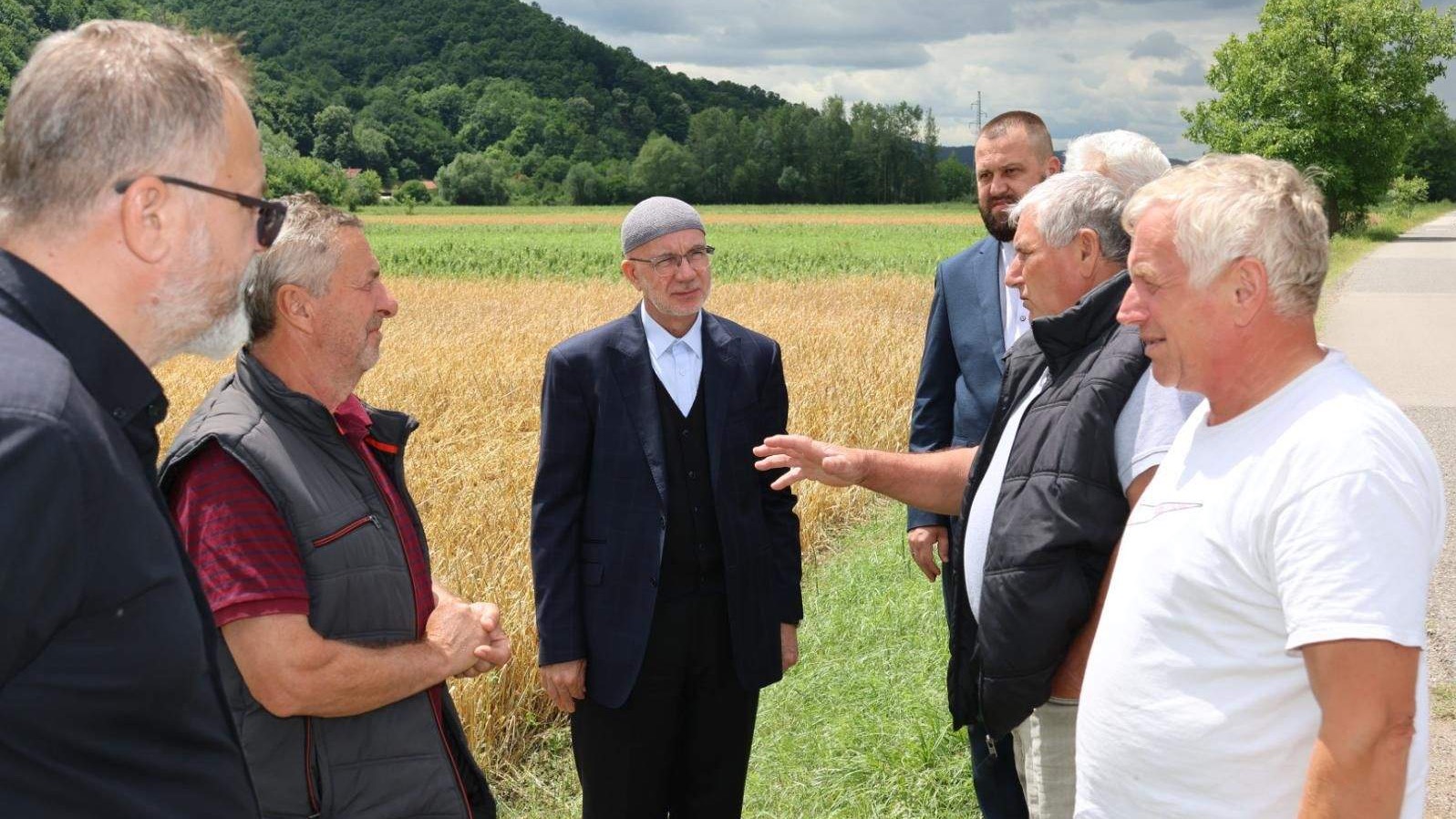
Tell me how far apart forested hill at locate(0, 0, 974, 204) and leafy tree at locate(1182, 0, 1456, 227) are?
47.8 metres

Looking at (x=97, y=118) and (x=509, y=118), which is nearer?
(x=97, y=118)

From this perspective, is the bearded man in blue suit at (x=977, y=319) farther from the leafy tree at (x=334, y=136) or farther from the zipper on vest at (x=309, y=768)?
the leafy tree at (x=334, y=136)

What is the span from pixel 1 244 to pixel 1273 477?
1791 mm

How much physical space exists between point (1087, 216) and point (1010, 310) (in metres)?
1.42

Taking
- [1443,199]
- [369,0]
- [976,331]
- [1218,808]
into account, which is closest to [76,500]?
[1218,808]

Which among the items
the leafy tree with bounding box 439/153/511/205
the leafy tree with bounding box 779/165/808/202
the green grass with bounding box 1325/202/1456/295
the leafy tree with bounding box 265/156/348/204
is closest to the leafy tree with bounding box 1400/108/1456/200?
the green grass with bounding box 1325/202/1456/295

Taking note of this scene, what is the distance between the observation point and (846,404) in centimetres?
977

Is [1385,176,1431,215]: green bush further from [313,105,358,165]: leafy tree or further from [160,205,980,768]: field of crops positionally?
[313,105,358,165]: leafy tree

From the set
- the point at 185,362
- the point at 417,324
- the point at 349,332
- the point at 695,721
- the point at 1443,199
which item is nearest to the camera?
the point at 349,332

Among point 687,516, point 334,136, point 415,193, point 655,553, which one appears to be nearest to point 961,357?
point 687,516

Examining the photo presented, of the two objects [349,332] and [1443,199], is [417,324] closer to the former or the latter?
[349,332]

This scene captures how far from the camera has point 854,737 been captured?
446 centimetres

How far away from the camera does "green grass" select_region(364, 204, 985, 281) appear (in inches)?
1252

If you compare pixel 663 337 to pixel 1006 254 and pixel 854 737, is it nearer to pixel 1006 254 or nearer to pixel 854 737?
pixel 1006 254
